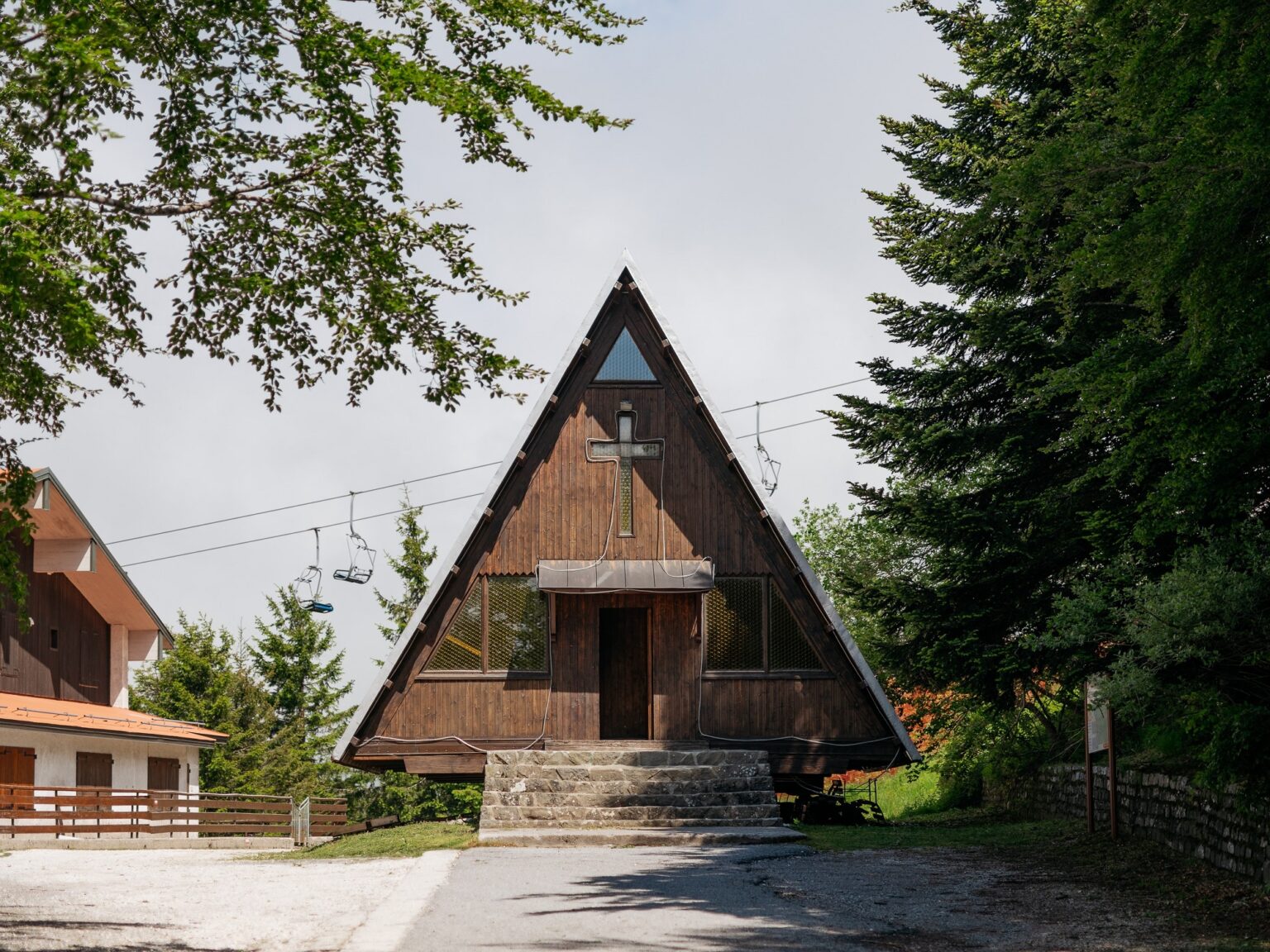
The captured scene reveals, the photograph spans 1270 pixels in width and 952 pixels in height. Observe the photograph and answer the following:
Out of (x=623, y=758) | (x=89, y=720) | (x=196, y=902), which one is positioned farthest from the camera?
(x=89, y=720)

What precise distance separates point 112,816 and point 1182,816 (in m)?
18.1

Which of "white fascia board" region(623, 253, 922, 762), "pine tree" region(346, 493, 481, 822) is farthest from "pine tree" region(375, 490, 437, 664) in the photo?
"white fascia board" region(623, 253, 922, 762)

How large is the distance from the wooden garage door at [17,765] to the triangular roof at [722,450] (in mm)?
8337

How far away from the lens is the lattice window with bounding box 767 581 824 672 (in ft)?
65.4

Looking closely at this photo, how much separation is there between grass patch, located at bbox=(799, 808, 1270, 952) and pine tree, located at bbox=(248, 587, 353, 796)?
3163cm

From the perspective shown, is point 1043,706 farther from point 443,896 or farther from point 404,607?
point 404,607

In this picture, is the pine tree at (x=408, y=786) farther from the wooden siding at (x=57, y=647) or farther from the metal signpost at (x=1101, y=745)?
→ the metal signpost at (x=1101, y=745)

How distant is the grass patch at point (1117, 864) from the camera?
9.23 metres

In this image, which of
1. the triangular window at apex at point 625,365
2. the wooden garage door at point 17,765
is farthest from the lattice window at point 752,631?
the wooden garage door at point 17,765

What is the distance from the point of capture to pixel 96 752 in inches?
1084

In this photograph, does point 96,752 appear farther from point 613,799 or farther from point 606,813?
point 606,813

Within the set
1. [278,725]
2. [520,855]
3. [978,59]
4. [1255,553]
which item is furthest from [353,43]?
[278,725]

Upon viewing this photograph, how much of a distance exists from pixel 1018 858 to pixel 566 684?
7.86m

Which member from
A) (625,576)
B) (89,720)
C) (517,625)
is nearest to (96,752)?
(89,720)
